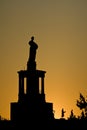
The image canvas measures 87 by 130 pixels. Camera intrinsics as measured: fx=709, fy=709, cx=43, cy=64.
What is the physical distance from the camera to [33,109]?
5338 centimetres

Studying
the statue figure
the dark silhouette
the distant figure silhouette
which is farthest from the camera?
the distant figure silhouette

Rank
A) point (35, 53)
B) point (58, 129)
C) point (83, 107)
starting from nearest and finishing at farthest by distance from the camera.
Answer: point (58, 129) < point (35, 53) < point (83, 107)

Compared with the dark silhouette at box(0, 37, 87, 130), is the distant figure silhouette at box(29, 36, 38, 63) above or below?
above

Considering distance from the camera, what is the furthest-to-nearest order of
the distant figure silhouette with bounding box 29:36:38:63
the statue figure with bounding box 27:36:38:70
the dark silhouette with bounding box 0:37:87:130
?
the distant figure silhouette with bounding box 29:36:38:63 → the statue figure with bounding box 27:36:38:70 → the dark silhouette with bounding box 0:37:87:130

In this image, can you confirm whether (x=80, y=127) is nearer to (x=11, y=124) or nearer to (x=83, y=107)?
(x=11, y=124)

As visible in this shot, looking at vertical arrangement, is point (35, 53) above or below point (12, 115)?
above

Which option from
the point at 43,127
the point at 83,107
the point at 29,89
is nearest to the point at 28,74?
the point at 29,89

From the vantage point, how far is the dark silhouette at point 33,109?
51969 millimetres

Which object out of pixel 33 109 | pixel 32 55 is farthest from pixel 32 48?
pixel 33 109

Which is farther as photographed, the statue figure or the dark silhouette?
the statue figure

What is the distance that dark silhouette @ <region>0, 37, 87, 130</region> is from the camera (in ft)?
171

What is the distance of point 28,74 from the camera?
54.1 metres

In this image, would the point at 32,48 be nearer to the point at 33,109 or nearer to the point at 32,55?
the point at 32,55

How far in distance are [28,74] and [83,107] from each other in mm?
18899
